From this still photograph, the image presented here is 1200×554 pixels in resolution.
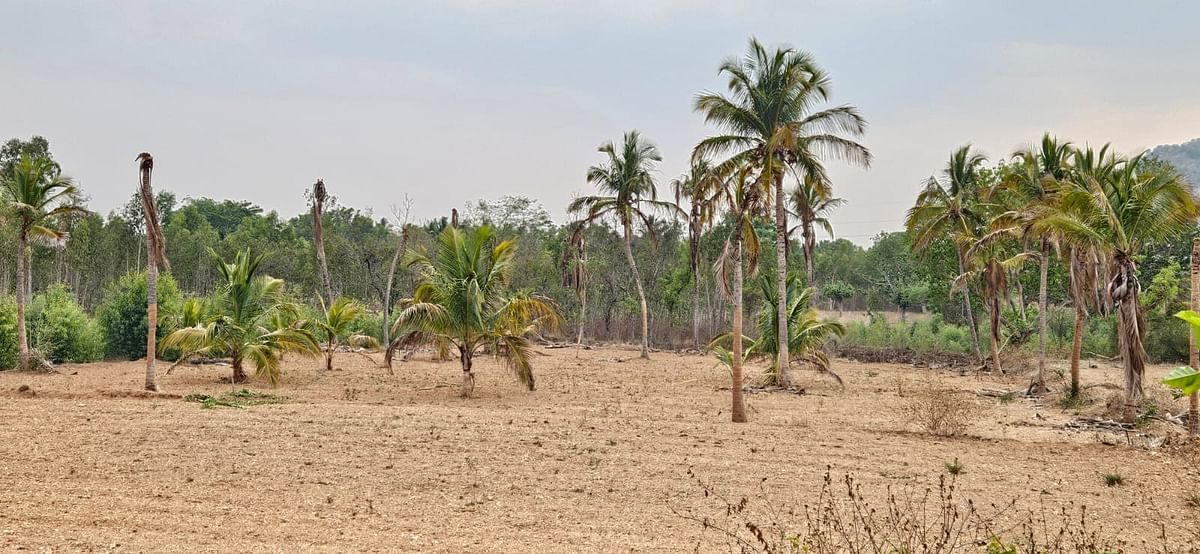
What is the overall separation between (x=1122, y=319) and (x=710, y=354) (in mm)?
18450

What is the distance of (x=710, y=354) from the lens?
29.8 m

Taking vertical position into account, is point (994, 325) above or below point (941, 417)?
above

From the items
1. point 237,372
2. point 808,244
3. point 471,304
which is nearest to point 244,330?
point 237,372

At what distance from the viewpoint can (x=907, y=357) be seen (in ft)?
95.8

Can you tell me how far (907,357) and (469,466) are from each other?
24.6 meters

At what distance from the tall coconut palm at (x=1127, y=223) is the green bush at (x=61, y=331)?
73.5ft

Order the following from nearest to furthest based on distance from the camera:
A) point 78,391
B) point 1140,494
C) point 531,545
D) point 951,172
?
point 531,545 → point 1140,494 → point 78,391 → point 951,172

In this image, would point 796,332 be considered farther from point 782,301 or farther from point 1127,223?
point 1127,223

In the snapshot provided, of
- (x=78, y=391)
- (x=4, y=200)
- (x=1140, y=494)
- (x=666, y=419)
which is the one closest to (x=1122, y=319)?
(x=1140, y=494)

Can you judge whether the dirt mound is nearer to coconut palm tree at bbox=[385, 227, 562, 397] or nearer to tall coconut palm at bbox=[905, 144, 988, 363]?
tall coconut palm at bbox=[905, 144, 988, 363]

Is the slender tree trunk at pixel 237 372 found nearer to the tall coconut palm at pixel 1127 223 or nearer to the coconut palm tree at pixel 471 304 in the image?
the coconut palm tree at pixel 471 304

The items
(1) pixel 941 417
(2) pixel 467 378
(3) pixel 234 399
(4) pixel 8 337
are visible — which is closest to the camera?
(1) pixel 941 417

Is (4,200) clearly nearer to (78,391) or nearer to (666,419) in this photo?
(78,391)

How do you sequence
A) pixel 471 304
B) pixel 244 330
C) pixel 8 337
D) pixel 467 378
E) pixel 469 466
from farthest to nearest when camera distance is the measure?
1. pixel 8 337
2. pixel 244 330
3. pixel 467 378
4. pixel 471 304
5. pixel 469 466
